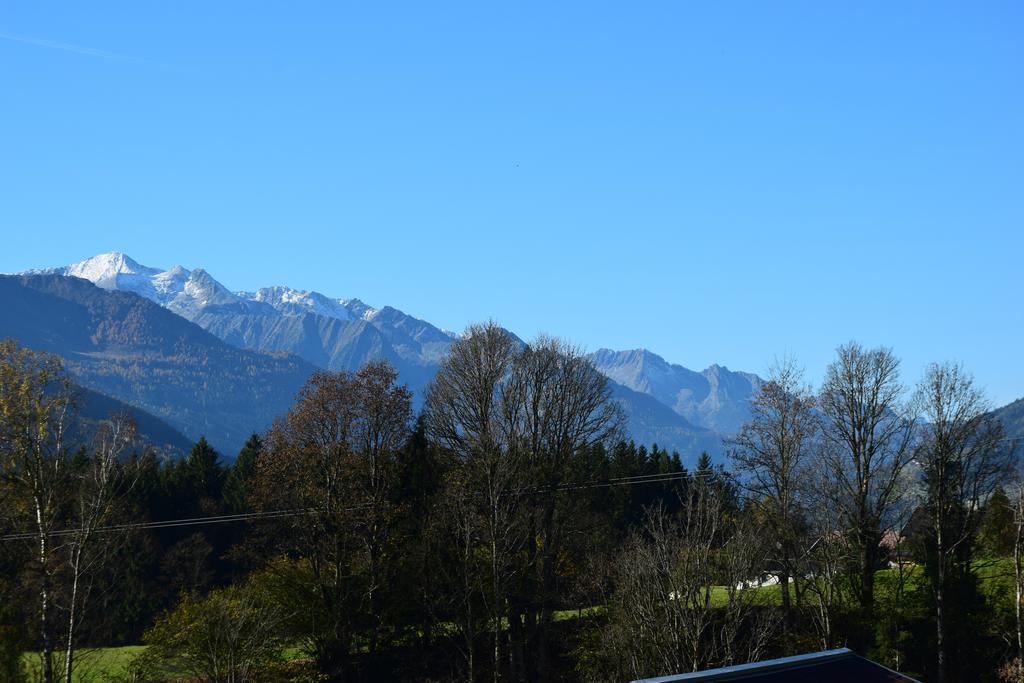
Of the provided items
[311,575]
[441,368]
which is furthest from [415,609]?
[441,368]

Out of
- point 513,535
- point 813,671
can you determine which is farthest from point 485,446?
point 813,671

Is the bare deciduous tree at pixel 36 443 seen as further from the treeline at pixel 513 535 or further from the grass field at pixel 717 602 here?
the grass field at pixel 717 602

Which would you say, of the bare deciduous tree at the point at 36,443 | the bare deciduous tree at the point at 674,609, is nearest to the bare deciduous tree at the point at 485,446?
the bare deciduous tree at the point at 674,609

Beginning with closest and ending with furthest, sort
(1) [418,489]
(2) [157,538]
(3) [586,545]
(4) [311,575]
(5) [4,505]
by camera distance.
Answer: (5) [4,505] → (4) [311,575] → (3) [586,545] → (1) [418,489] → (2) [157,538]

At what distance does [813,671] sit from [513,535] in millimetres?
31681

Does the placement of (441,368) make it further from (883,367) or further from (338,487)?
(883,367)

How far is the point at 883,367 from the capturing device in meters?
59.4

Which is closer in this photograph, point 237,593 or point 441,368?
point 237,593

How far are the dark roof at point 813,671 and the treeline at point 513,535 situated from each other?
65.9ft

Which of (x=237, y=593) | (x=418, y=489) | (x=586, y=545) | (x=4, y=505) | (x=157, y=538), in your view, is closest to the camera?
(x=4, y=505)

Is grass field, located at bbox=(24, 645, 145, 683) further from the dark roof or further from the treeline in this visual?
the dark roof

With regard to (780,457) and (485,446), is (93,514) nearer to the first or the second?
(485,446)

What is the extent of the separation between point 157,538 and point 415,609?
2115 cm

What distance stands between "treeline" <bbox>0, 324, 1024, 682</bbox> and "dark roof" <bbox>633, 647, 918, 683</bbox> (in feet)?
65.9
